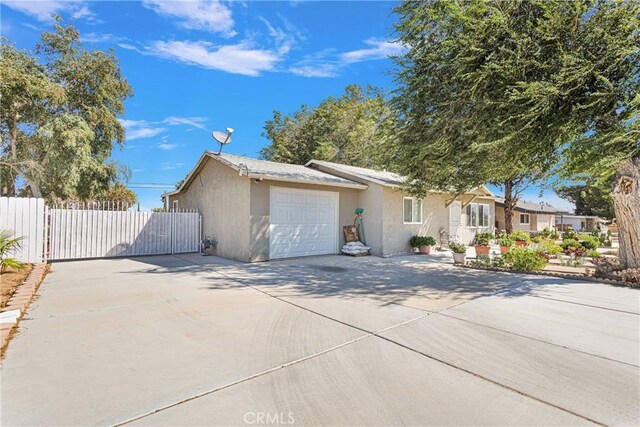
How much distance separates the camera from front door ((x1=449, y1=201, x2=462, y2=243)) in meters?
16.3

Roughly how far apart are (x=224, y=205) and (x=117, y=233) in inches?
150

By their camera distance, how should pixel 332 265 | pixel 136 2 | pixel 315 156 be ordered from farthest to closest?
pixel 315 156 < pixel 332 265 < pixel 136 2

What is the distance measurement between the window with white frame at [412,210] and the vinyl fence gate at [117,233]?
8.74 m

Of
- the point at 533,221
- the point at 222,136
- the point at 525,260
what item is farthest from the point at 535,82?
the point at 533,221

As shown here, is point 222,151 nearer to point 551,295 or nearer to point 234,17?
point 234,17

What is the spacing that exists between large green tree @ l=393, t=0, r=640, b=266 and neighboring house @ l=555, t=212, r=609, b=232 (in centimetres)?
3780

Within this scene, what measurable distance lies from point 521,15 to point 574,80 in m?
1.86

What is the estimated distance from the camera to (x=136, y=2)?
9.07 m

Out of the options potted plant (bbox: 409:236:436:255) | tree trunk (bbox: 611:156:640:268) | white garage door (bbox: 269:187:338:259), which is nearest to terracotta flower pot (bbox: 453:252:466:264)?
potted plant (bbox: 409:236:436:255)

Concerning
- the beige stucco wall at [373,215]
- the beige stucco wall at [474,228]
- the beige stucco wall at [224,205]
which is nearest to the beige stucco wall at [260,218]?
the beige stucco wall at [224,205]

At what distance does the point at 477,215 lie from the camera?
59.9 ft

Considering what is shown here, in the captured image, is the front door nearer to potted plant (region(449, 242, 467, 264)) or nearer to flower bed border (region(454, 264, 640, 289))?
potted plant (region(449, 242, 467, 264))

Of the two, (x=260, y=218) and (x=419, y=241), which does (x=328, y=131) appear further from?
(x=260, y=218)

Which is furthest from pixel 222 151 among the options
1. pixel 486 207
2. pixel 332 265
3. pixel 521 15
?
pixel 486 207
